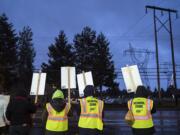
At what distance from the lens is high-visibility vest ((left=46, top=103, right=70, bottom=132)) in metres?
11.2

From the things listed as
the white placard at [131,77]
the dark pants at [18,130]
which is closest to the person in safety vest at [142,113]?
the dark pants at [18,130]

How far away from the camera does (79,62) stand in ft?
304

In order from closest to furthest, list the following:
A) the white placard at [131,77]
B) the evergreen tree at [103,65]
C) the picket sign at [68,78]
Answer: the white placard at [131,77]
the picket sign at [68,78]
the evergreen tree at [103,65]

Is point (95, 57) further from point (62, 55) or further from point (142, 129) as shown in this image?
point (142, 129)

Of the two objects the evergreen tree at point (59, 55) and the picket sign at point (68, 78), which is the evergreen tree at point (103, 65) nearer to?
the evergreen tree at point (59, 55)

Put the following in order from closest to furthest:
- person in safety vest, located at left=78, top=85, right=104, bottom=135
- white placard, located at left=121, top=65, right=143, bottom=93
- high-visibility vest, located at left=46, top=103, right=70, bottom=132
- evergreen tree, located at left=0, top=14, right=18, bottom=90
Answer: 1. person in safety vest, located at left=78, top=85, right=104, bottom=135
2. high-visibility vest, located at left=46, top=103, right=70, bottom=132
3. white placard, located at left=121, top=65, right=143, bottom=93
4. evergreen tree, located at left=0, top=14, right=18, bottom=90

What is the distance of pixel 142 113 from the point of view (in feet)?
36.7

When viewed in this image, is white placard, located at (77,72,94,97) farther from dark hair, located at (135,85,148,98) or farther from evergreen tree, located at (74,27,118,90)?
evergreen tree, located at (74,27,118,90)

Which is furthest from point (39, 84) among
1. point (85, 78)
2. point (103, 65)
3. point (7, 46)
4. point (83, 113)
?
point (103, 65)

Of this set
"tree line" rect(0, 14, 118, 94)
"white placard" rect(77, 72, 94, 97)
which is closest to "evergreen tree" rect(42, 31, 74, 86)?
"tree line" rect(0, 14, 118, 94)

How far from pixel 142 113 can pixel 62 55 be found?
273ft

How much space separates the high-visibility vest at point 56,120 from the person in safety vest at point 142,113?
160 cm

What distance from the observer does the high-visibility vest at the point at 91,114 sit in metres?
11.0

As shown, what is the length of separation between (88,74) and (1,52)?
230 feet
